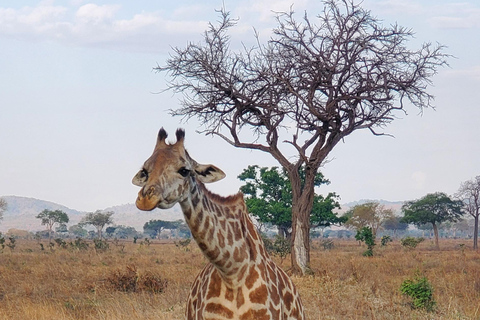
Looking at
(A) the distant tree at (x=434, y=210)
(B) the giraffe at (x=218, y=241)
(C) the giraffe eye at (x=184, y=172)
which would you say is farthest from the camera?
A: (A) the distant tree at (x=434, y=210)

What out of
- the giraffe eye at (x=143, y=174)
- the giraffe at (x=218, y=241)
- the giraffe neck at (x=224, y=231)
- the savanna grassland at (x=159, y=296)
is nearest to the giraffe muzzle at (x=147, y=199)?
the giraffe at (x=218, y=241)

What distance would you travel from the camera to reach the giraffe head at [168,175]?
3.94 m

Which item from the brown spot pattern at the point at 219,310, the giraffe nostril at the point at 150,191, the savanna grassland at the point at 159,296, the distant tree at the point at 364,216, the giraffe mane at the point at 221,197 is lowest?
the savanna grassland at the point at 159,296

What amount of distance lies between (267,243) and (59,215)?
2674 inches

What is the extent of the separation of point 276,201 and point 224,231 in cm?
3640

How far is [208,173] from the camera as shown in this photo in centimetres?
464

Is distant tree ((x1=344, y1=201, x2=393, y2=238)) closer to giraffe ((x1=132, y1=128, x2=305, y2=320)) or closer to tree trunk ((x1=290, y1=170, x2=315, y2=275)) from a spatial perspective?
tree trunk ((x1=290, y1=170, x2=315, y2=275))

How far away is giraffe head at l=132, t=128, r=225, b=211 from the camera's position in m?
3.94

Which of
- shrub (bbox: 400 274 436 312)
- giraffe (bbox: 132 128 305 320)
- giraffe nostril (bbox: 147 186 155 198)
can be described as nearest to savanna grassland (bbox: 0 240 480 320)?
shrub (bbox: 400 274 436 312)

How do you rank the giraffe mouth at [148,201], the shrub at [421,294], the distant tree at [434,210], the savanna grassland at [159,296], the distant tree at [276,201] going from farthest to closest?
the distant tree at [434,210] < the distant tree at [276,201] < the shrub at [421,294] < the savanna grassland at [159,296] < the giraffe mouth at [148,201]

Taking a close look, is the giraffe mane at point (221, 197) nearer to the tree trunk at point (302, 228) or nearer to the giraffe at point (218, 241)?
the giraffe at point (218, 241)

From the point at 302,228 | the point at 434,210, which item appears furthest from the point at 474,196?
the point at 302,228

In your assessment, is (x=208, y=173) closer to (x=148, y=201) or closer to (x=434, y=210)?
(x=148, y=201)

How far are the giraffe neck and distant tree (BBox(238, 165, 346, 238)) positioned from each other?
34.5 metres
